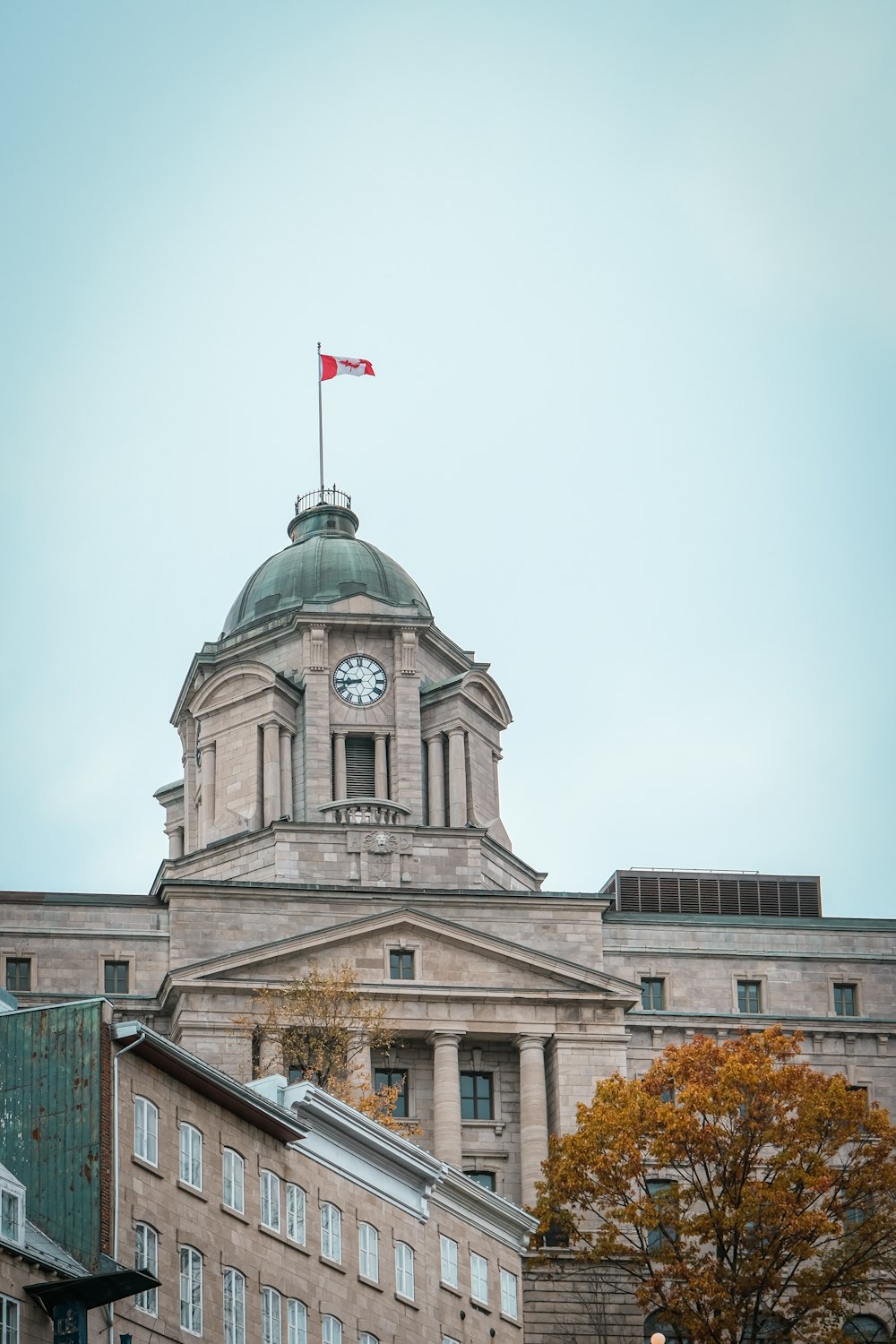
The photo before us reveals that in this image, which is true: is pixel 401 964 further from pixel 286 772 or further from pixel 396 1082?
pixel 286 772

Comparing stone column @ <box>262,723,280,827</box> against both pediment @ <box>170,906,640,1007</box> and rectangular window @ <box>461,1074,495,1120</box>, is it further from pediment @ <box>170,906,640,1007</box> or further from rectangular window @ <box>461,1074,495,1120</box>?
rectangular window @ <box>461,1074,495,1120</box>

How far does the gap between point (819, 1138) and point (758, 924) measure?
74.8 feet

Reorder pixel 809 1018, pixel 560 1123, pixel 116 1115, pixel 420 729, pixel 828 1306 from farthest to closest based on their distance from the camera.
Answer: pixel 420 729 < pixel 809 1018 < pixel 560 1123 < pixel 828 1306 < pixel 116 1115

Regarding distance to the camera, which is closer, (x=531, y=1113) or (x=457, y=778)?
(x=531, y=1113)

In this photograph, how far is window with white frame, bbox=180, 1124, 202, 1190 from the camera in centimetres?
6531

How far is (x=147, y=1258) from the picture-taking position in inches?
2482

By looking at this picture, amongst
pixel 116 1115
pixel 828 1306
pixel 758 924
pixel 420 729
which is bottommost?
pixel 828 1306

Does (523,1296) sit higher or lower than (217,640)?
lower

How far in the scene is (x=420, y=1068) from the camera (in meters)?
101

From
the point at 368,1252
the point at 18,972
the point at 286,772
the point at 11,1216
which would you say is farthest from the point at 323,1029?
the point at 11,1216

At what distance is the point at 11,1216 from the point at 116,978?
44244 mm

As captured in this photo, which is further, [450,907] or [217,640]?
[217,640]

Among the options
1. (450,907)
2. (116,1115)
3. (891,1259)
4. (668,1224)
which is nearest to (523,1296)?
(668,1224)

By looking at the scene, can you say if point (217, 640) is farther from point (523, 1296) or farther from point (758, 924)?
point (523, 1296)
